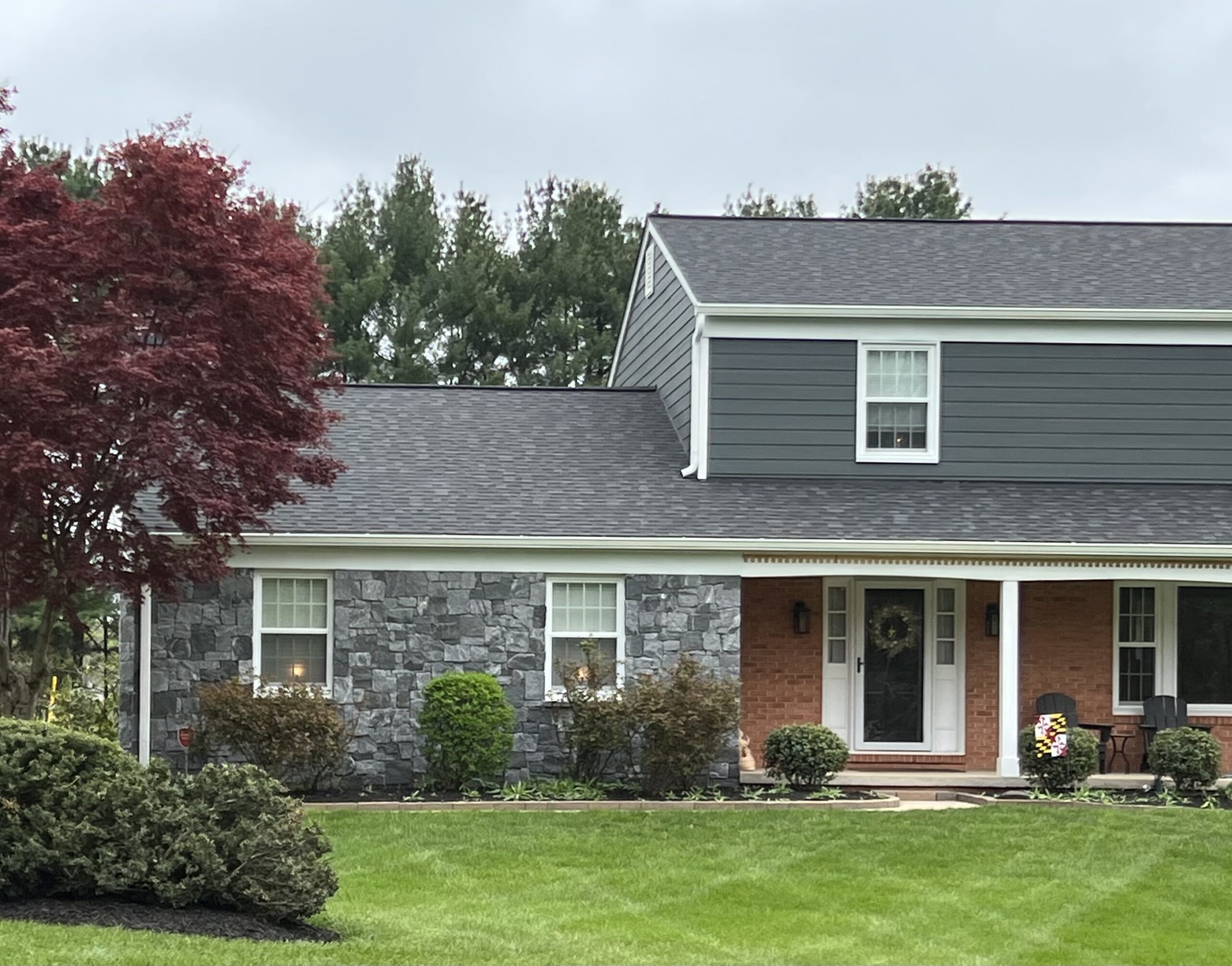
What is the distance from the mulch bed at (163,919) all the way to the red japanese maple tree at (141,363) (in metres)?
5.33

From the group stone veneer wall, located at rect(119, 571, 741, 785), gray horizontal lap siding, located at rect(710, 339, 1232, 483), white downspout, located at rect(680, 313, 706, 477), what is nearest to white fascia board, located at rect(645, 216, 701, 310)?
white downspout, located at rect(680, 313, 706, 477)

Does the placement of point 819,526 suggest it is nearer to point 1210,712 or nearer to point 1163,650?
point 1163,650

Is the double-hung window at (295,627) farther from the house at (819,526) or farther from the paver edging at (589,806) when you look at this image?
the paver edging at (589,806)

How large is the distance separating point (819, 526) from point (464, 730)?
156 inches

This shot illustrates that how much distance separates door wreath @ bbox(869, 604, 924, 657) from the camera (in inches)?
693

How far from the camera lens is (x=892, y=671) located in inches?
692

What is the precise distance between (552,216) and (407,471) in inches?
847

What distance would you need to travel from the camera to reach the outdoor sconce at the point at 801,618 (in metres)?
17.4

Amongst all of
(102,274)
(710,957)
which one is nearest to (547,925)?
(710,957)

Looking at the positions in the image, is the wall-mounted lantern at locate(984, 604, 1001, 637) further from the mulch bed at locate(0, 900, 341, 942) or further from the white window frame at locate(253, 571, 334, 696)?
the mulch bed at locate(0, 900, 341, 942)

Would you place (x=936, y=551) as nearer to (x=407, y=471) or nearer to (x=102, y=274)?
(x=407, y=471)

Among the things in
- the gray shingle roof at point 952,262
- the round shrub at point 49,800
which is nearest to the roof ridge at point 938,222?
the gray shingle roof at point 952,262

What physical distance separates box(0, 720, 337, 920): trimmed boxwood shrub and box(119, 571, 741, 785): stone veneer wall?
6851mm

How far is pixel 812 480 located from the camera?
17703 millimetres
